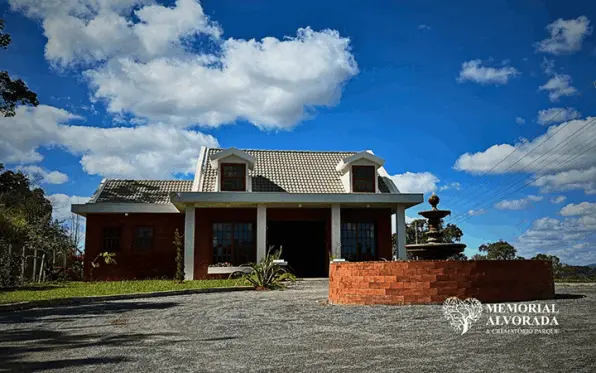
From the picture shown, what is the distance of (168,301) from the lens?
1159cm

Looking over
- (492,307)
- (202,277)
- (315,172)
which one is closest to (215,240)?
(202,277)

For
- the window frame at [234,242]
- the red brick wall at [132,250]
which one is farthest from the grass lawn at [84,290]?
the red brick wall at [132,250]

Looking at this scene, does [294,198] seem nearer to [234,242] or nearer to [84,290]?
[234,242]

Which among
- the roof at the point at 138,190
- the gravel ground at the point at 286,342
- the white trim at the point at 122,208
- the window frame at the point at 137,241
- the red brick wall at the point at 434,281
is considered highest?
the roof at the point at 138,190

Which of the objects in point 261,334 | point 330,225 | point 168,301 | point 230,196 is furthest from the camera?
point 330,225

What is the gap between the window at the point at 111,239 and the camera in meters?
21.5

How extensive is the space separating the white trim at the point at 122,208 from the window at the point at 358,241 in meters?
7.61

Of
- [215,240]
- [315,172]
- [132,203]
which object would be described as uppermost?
[315,172]

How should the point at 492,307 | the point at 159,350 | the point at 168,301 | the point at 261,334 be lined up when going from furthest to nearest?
the point at 168,301
the point at 492,307
the point at 261,334
the point at 159,350

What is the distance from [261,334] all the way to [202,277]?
44.9 feet

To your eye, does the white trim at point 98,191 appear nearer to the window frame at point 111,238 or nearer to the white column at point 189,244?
the window frame at point 111,238

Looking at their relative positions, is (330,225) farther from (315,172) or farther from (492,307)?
(492,307)

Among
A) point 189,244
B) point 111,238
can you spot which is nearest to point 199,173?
point 189,244

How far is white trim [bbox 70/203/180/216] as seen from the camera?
20875 millimetres
